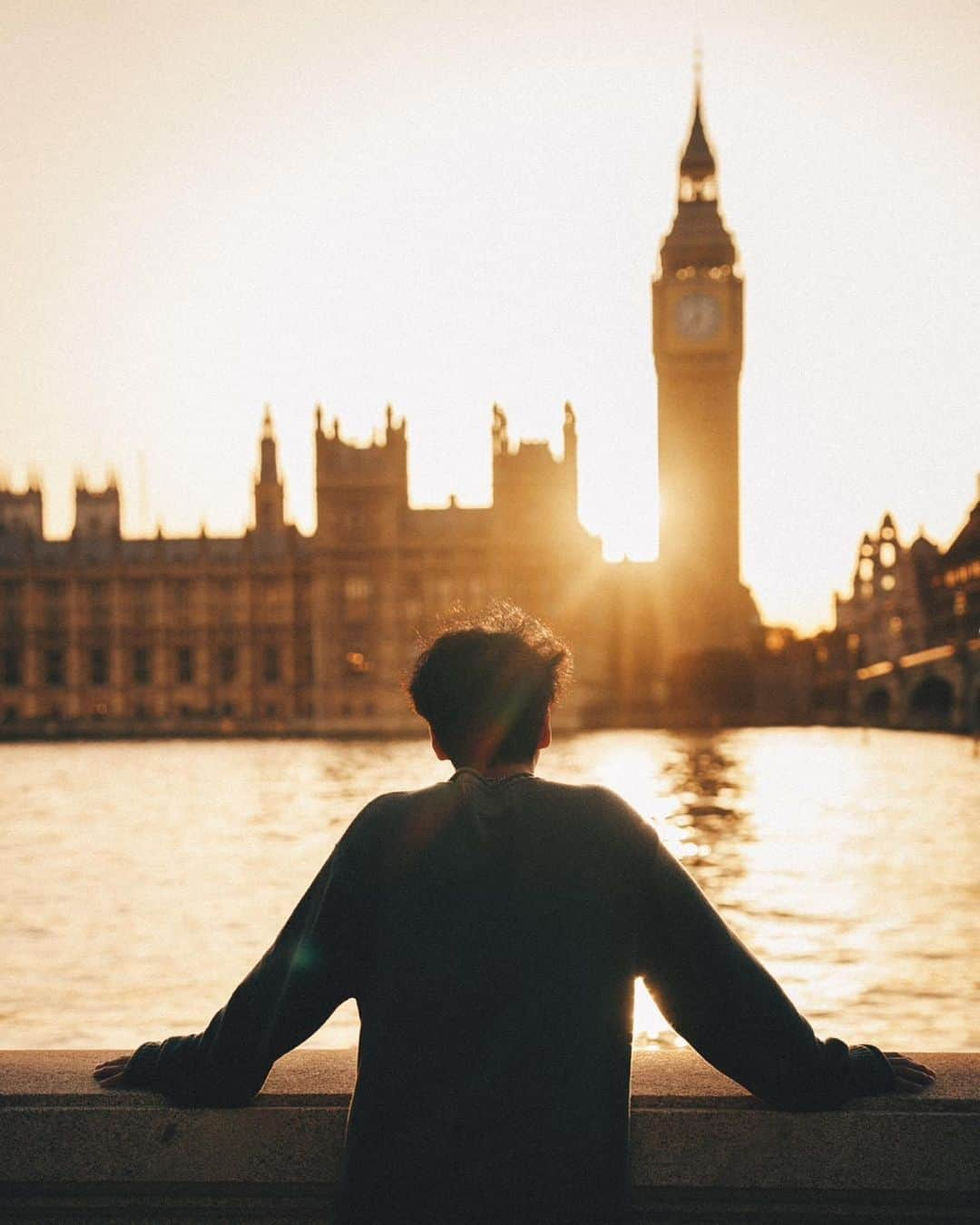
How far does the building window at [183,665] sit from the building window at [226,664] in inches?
67.1

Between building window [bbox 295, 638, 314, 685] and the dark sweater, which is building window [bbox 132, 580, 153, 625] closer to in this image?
building window [bbox 295, 638, 314, 685]

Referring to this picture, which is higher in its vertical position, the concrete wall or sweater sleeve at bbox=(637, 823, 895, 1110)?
sweater sleeve at bbox=(637, 823, 895, 1110)

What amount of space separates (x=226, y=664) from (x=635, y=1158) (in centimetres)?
8814

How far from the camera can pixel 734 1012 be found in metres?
2.77

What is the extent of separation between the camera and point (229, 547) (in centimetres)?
9244

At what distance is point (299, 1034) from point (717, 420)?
81.2 m

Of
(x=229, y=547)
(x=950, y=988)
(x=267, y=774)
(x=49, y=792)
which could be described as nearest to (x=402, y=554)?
(x=229, y=547)

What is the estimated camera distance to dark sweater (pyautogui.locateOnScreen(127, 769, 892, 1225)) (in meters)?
2.54

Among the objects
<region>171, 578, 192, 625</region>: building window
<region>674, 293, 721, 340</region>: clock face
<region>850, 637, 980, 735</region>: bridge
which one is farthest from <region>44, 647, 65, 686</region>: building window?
<region>850, 637, 980, 735</region>: bridge

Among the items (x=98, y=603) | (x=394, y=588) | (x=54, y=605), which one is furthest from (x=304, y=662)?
(x=54, y=605)

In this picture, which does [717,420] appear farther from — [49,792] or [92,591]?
[49,792]

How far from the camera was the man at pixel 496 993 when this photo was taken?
2547mm

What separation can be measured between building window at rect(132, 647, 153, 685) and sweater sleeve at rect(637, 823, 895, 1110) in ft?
294

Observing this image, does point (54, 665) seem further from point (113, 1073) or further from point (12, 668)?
point (113, 1073)
